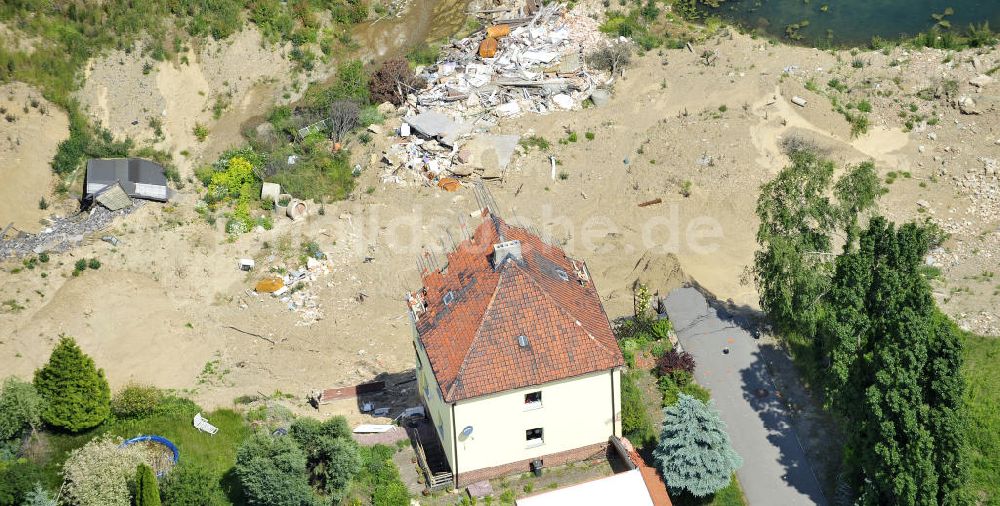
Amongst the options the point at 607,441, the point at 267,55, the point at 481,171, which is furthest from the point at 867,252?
the point at 267,55

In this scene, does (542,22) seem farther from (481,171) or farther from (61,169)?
(61,169)

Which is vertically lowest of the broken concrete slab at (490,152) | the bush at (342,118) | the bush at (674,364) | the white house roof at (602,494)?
the bush at (674,364)

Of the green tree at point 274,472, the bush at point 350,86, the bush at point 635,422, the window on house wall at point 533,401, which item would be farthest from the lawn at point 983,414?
the bush at point 350,86

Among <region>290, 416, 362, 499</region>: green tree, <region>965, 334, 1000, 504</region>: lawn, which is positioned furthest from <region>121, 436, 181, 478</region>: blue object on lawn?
<region>965, 334, 1000, 504</region>: lawn

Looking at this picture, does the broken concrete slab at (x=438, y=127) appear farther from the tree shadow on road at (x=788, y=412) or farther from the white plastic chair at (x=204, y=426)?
the white plastic chair at (x=204, y=426)

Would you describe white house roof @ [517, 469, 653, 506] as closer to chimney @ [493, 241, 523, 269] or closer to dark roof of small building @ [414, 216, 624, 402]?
dark roof of small building @ [414, 216, 624, 402]
